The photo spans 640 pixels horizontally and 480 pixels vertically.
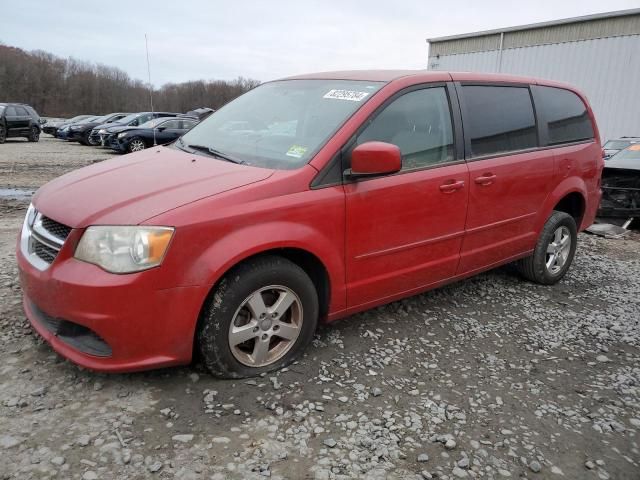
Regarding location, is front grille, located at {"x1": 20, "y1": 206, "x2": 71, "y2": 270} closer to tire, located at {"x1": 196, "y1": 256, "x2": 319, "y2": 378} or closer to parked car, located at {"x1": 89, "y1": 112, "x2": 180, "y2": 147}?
tire, located at {"x1": 196, "y1": 256, "x2": 319, "y2": 378}

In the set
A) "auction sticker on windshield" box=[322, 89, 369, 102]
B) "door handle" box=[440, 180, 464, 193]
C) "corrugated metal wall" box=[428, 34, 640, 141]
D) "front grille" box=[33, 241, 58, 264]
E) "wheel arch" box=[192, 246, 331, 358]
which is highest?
"corrugated metal wall" box=[428, 34, 640, 141]

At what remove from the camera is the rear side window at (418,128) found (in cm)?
313

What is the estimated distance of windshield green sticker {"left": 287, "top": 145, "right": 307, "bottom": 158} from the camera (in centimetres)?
292

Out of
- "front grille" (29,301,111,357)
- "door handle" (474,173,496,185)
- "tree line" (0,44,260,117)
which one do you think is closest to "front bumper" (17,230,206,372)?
"front grille" (29,301,111,357)

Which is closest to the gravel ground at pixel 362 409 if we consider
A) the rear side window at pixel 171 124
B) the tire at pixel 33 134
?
the rear side window at pixel 171 124

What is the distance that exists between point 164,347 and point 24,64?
67.3 m

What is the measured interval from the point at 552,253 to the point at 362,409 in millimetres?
2885

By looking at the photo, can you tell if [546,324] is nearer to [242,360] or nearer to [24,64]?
[242,360]

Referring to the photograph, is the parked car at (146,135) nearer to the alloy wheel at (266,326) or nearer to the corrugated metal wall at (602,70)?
the corrugated metal wall at (602,70)

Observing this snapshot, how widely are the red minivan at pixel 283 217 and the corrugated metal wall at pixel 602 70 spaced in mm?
18190

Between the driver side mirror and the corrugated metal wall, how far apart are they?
19.2 m

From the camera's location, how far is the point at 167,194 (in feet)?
8.36

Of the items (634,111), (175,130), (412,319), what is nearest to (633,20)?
(634,111)

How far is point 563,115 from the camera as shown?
14.7ft
